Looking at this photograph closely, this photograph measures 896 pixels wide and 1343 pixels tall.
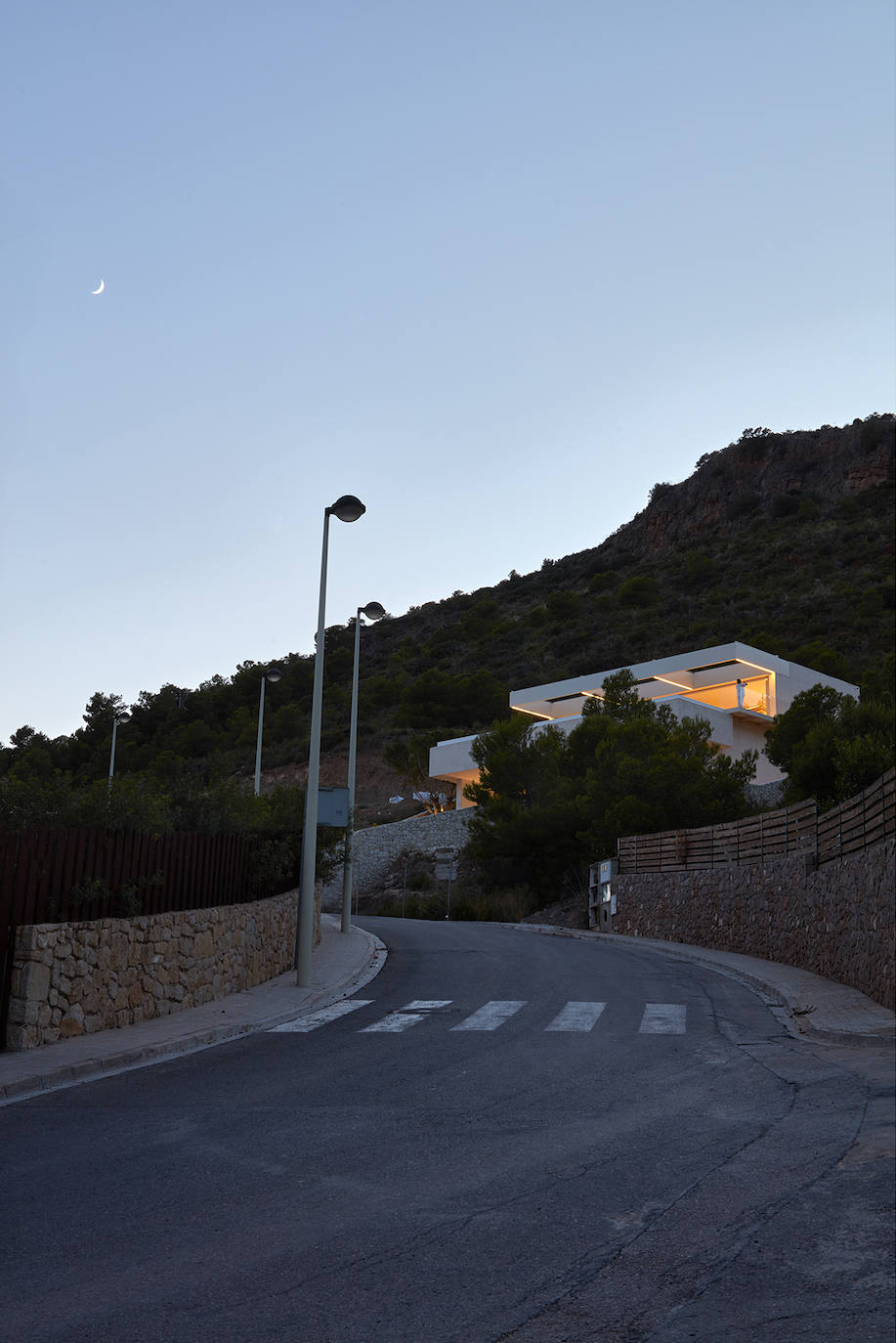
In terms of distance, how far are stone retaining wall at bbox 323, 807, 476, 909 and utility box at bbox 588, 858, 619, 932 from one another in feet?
70.4

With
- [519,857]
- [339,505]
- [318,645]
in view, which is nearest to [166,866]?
[318,645]

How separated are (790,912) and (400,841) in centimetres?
4231

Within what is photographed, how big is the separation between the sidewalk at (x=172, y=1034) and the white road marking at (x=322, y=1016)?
0.68 ft

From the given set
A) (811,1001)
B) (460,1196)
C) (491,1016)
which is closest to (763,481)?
(811,1001)

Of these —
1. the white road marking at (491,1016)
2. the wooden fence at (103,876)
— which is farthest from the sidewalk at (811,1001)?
the wooden fence at (103,876)

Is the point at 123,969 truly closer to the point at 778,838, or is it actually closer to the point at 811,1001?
the point at 811,1001

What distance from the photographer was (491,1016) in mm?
14453

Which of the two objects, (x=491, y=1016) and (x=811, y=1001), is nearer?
(x=491, y=1016)

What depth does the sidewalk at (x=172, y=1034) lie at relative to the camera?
10.0 meters

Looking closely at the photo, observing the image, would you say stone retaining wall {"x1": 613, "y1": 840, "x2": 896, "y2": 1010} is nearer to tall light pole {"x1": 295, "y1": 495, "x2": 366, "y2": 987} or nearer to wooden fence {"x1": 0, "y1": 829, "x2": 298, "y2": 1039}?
tall light pole {"x1": 295, "y1": 495, "x2": 366, "y2": 987}

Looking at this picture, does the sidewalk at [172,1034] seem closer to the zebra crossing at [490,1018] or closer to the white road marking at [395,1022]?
the zebra crossing at [490,1018]

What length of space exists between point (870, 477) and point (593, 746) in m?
101

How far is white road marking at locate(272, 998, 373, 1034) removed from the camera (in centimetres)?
1376

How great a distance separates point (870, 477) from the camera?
5438 inches
